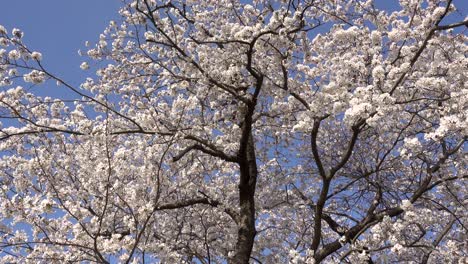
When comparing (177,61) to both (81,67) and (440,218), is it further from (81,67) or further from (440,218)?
(440,218)

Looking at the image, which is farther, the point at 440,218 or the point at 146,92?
the point at 440,218

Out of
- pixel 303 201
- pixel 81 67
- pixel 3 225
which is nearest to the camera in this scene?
pixel 3 225

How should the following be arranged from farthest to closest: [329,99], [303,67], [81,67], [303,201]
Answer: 1. [303,201]
2. [81,67]
3. [303,67]
4. [329,99]

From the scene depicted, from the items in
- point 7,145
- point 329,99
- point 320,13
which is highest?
point 320,13

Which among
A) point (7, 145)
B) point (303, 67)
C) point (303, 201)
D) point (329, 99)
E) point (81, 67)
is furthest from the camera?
point (303, 201)

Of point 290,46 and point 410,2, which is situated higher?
point 410,2

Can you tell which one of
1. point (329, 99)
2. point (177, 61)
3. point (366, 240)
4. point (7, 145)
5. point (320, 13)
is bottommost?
point (366, 240)

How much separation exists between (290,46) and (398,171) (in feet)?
11.1

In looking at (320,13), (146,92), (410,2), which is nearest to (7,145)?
(146,92)

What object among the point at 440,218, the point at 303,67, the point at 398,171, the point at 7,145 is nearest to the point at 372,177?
the point at 398,171

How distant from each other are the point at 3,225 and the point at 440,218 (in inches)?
282

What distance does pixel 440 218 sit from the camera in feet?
30.6

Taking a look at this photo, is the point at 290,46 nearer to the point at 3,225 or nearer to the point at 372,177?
the point at 372,177

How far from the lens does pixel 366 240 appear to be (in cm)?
669
